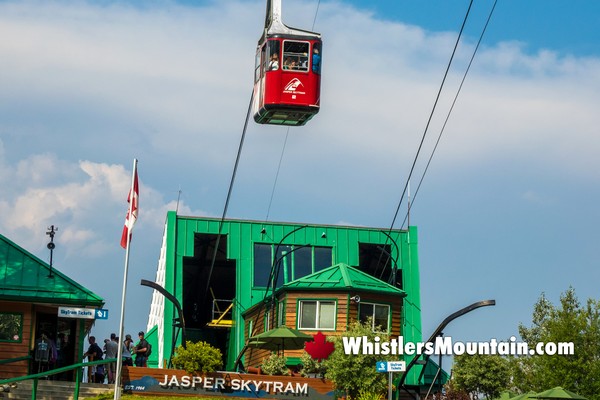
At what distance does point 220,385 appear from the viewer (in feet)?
117

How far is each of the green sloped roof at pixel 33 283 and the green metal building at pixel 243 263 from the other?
17.5 m

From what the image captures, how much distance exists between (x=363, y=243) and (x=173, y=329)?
1204cm

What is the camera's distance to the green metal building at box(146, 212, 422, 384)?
59312mm

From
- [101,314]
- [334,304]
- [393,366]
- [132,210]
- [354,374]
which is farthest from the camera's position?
[334,304]

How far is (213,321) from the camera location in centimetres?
5847

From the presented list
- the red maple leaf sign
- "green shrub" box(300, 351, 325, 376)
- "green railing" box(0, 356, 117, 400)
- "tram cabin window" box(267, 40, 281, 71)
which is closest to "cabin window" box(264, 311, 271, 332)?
"green shrub" box(300, 351, 325, 376)

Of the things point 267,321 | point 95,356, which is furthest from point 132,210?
point 267,321

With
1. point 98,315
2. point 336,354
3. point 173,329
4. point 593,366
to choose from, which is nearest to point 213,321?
point 173,329

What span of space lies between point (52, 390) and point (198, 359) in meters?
4.26

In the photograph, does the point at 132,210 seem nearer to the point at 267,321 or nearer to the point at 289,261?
the point at 267,321

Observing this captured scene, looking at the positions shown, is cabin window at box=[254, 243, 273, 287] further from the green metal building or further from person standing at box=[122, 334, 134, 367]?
person standing at box=[122, 334, 134, 367]

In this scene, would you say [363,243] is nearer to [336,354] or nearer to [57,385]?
[336,354]

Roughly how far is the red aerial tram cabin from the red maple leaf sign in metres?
9.13

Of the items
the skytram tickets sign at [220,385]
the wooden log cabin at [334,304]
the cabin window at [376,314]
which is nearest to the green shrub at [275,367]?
the skytram tickets sign at [220,385]
